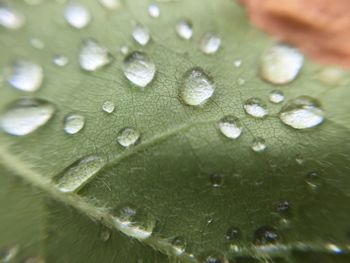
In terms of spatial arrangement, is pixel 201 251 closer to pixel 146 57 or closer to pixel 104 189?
pixel 104 189

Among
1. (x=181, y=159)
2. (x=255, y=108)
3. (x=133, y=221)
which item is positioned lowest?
(x=133, y=221)

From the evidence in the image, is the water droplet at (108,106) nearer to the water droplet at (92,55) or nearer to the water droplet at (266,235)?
the water droplet at (92,55)

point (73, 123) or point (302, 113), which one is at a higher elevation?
point (302, 113)

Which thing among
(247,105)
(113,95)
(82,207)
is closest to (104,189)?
(82,207)

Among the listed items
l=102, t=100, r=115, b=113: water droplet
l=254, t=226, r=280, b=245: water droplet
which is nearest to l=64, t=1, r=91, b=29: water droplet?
l=102, t=100, r=115, b=113: water droplet

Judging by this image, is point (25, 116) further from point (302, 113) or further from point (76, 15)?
point (302, 113)

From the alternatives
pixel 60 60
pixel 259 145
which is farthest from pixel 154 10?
pixel 259 145
